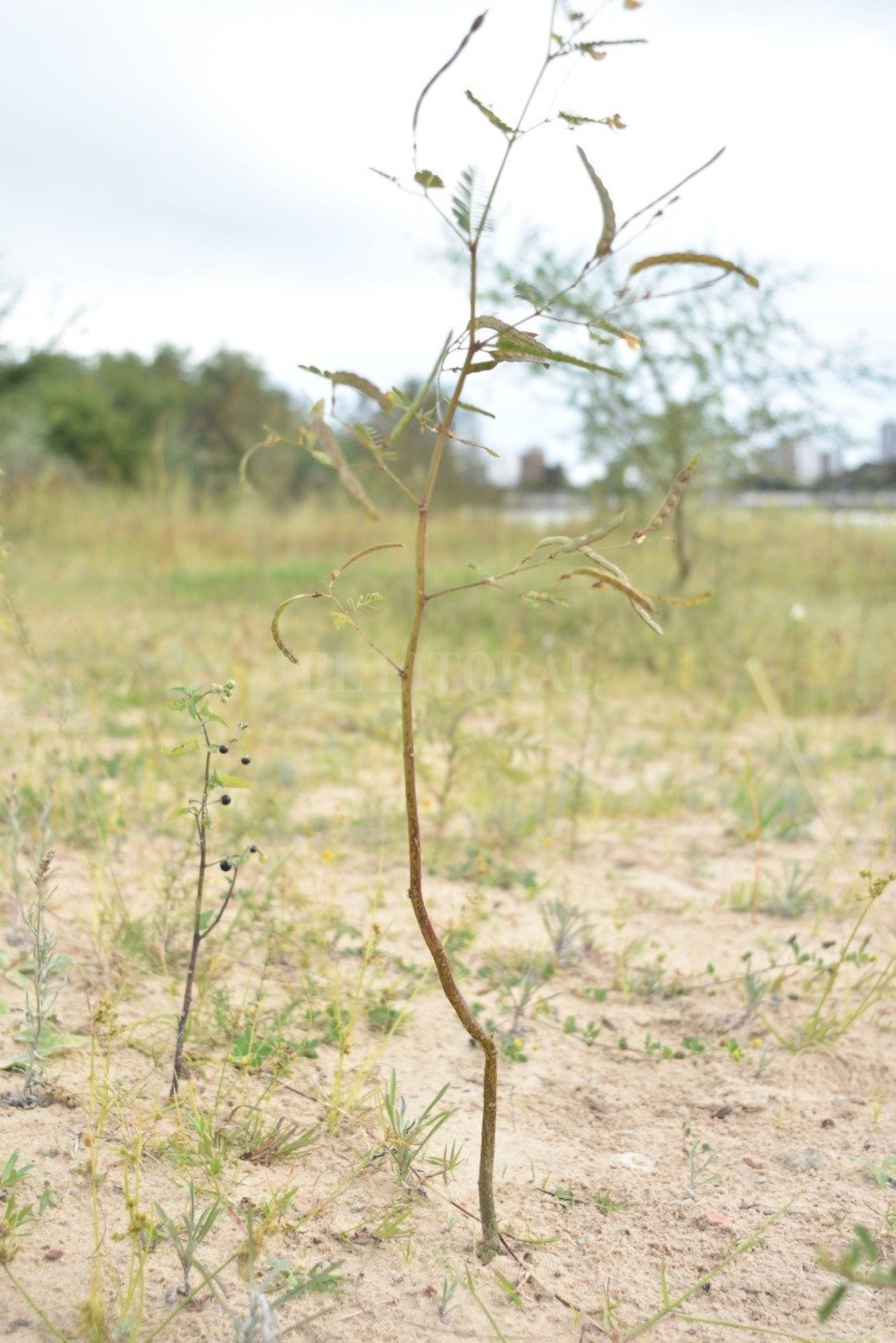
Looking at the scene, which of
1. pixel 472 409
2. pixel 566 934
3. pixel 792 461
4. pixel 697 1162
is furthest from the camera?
pixel 792 461

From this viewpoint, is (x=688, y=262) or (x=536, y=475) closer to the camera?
(x=688, y=262)

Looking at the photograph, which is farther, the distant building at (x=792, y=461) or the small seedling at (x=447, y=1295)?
the distant building at (x=792, y=461)

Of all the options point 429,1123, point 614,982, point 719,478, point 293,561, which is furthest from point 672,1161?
point 293,561

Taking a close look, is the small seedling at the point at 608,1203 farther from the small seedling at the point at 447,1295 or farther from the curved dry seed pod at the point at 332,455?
the curved dry seed pod at the point at 332,455

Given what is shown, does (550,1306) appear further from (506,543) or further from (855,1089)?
(506,543)

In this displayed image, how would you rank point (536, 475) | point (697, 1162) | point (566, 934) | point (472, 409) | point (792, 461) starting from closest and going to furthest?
point (472, 409) → point (697, 1162) → point (566, 934) → point (792, 461) → point (536, 475)

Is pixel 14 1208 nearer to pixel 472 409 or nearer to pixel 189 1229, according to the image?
pixel 189 1229

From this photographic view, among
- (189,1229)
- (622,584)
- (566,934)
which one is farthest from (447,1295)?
(566,934)

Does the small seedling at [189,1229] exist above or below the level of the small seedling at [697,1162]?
above

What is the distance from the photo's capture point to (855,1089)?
188cm

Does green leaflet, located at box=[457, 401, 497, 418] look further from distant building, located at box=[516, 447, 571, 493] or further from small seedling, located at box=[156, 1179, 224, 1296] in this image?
distant building, located at box=[516, 447, 571, 493]

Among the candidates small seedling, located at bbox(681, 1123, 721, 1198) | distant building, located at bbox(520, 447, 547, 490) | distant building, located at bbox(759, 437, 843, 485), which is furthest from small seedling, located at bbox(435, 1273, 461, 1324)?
distant building, located at bbox(520, 447, 547, 490)

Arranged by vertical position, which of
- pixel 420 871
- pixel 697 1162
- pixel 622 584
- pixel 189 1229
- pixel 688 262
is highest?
pixel 688 262

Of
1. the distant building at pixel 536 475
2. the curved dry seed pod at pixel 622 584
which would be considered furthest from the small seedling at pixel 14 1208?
the distant building at pixel 536 475
